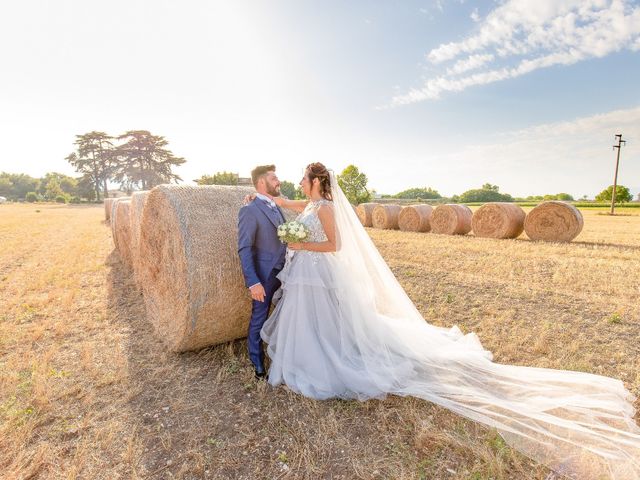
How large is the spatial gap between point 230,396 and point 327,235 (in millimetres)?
1793

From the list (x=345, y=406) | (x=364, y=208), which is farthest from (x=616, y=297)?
(x=364, y=208)

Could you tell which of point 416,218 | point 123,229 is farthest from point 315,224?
point 416,218

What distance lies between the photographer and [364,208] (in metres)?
20.2

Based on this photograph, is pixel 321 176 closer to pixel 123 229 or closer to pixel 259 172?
pixel 259 172

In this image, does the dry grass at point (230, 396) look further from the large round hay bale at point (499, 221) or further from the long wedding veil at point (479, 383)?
the large round hay bale at point (499, 221)

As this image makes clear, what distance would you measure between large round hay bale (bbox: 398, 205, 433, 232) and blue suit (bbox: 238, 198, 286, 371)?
1336 centimetres

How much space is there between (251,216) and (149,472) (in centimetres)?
219

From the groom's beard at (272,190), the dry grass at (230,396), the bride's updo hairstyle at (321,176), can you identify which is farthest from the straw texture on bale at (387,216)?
the groom's beard at (272,190)

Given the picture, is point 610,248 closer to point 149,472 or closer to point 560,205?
point 560,205

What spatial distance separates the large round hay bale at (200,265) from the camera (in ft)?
12.3

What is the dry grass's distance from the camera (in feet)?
8.41

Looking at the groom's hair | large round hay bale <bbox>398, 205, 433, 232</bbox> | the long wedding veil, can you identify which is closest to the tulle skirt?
the long wedding veil

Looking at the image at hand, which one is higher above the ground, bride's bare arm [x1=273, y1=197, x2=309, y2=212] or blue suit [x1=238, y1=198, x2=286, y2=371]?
bride's bare arm [x1=273, y1=197, x2=309, y2=212]

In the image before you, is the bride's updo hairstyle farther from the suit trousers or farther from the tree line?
the tree line
